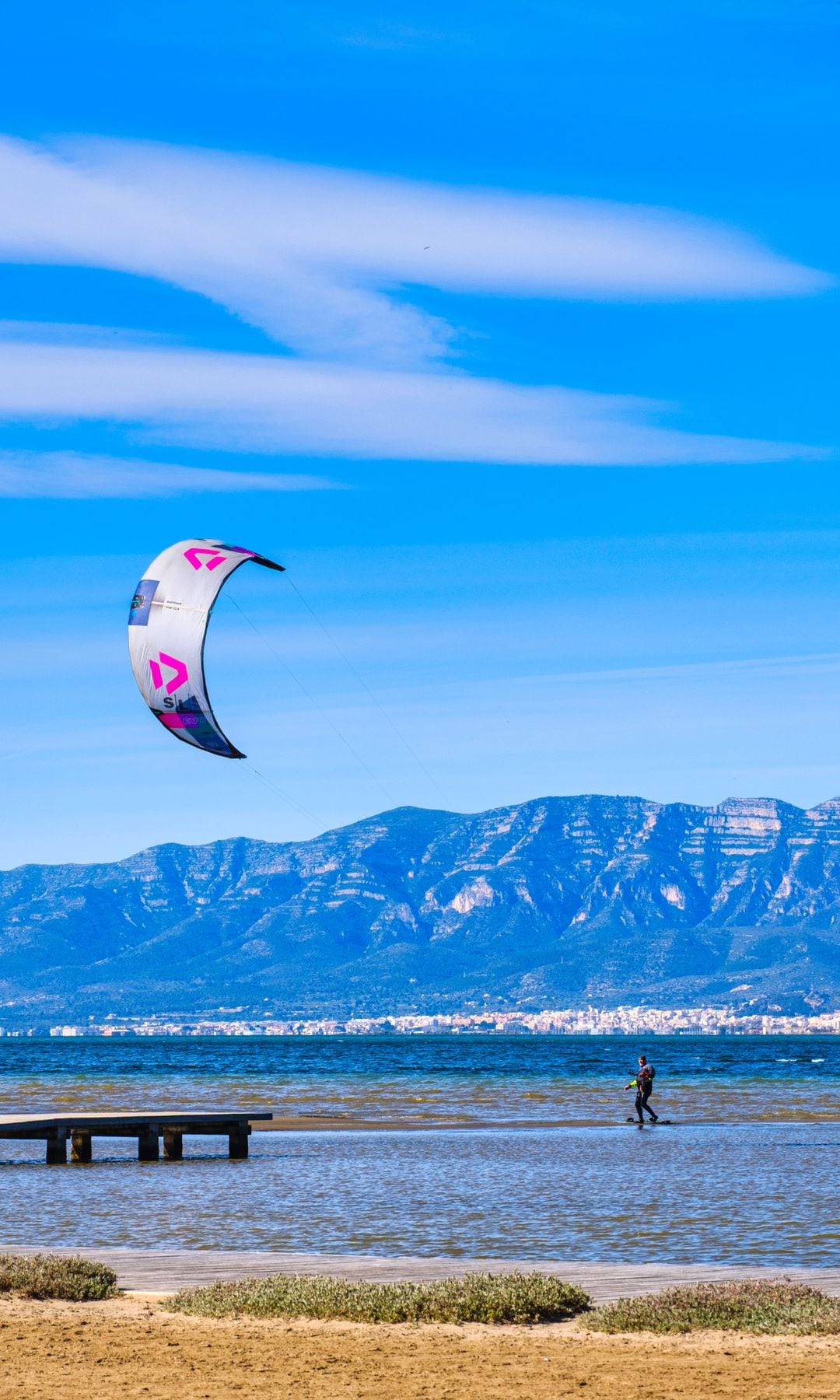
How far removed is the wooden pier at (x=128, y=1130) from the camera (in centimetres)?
3606

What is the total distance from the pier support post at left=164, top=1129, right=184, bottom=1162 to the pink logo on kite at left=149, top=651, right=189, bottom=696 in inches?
461

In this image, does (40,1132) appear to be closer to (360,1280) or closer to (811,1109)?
(360,1280)

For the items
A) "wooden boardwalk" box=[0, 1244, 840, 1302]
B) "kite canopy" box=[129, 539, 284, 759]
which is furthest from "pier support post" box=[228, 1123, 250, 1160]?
"wooden boardwalk" box=[0, 1244, 840, 1302]

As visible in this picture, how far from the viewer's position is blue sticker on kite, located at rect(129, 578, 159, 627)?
32.0 metres

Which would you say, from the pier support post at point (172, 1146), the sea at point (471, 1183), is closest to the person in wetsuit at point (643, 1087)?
the sea at point (471, 1183)

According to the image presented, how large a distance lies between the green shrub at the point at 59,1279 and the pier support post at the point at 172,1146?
20.0 m

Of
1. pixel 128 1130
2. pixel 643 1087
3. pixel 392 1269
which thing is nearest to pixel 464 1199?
pixel 392 1269

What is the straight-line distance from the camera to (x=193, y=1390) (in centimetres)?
1318

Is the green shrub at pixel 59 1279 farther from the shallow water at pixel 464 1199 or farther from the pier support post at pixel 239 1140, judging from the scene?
the pier support post at pixel 239 1140

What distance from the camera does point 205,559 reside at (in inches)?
1261

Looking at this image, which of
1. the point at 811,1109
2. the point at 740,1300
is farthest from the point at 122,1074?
the point at 740,1300

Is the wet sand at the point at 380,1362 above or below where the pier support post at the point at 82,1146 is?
above

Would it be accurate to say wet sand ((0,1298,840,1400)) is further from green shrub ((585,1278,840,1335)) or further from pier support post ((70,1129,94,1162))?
pier support post ((70,1129,94,1162))

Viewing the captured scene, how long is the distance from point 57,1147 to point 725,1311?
23.6 meters
